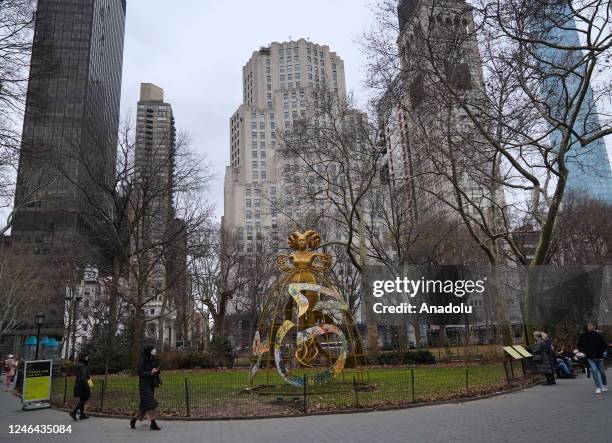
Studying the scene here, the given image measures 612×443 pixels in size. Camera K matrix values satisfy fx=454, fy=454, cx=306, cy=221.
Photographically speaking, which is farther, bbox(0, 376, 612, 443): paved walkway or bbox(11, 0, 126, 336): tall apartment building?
bbox(11, 0, 126, 336): tall apartment building

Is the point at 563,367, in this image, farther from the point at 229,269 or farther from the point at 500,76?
the point at 229,269

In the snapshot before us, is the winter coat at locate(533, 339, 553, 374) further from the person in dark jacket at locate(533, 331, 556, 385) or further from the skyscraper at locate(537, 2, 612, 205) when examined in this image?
the skyscraper at locate(537, 2, 612, 205)

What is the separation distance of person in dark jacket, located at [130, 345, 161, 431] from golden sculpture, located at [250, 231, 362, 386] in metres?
4.38

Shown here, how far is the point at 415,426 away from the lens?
916 cm

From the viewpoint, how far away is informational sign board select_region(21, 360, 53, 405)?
13977 mm

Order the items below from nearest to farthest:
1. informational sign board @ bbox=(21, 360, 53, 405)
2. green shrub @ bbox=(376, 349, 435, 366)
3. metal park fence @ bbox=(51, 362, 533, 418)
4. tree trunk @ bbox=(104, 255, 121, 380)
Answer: metal park fence @ bbox=(51, 362, 533, 418), informational sign board @ bbox=(21, 360, 53, 405), tree trunk @ bbox=(104, 255, 121, 380), green shrub @ bbox=(376, 349, 435, 366)

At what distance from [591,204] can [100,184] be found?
33.0 m

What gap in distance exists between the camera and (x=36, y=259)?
40.5 m

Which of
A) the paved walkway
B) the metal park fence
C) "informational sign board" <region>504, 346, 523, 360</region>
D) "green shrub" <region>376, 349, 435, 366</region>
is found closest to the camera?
the paved walkway

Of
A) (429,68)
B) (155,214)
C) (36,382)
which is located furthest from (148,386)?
(155,214)

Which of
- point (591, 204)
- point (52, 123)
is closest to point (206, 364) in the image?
point (52, 123)

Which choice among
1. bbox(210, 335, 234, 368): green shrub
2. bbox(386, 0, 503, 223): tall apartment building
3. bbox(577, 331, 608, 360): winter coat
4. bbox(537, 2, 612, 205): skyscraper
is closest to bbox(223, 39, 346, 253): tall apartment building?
bbox(210, 335, 234, 368): green shrub

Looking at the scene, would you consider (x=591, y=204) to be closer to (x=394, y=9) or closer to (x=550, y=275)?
(x=550, y=275)

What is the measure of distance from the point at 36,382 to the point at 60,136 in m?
19.6
